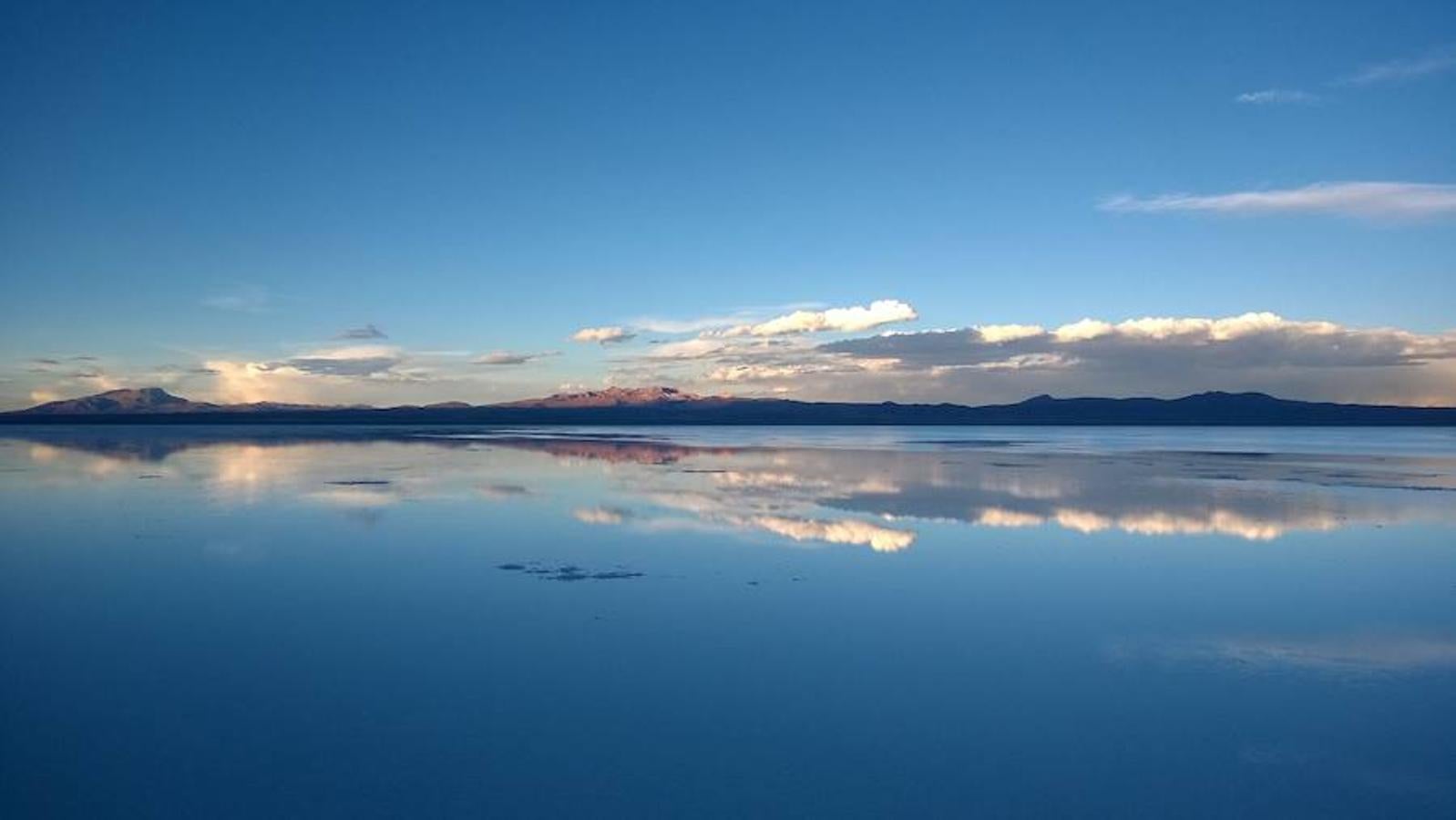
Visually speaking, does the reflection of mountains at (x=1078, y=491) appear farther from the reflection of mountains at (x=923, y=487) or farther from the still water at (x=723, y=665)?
the still water at (x=723, y=665)

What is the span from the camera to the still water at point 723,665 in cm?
354

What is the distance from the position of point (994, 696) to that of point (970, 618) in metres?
1.58

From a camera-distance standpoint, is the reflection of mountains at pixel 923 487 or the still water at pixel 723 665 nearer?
the still water at pixel 723 665

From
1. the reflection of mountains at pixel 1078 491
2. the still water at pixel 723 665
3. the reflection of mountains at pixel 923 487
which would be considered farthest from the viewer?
the reflection of mountains at pixel 1078 491

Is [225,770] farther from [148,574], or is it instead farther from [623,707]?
[148,574]

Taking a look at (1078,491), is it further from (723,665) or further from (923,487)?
(723,665)

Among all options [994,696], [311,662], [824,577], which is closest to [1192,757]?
[994,696]

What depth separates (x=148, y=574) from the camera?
7.36 meters

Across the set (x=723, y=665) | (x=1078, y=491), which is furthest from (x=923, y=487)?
(x=723, y=665)

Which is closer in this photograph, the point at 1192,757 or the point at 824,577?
the point at 1192,757

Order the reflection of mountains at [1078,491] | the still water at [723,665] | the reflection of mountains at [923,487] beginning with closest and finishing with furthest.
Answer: the still water at [723,665], the reflection of mountains at [923,487], the reflection of mountains at [1078,491]

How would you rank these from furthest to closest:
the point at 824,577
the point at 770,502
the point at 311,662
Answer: the point at 770,502 → the point at 824,577 → the point at 311,662

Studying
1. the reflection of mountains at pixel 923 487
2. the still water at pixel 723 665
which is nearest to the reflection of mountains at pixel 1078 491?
the reflection of mountains at pixel 923 487

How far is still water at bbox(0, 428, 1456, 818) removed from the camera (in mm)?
3537
